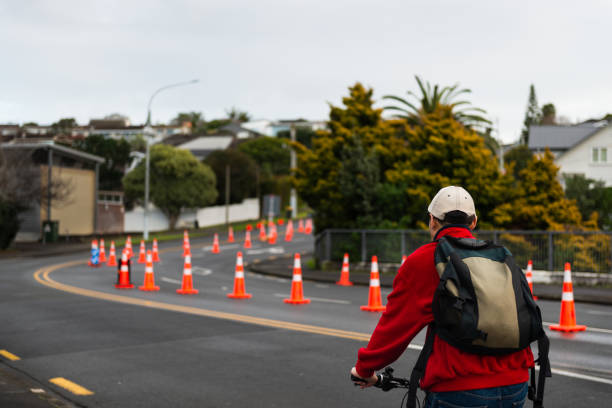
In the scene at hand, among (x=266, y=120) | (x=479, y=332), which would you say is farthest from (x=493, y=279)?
(x=266, y=120)

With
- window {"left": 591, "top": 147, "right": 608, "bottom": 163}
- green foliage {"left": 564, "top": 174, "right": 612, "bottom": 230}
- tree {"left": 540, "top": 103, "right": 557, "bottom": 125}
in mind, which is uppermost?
tree {"left": 540, "top": 103, "right": 557, "bottom": 125}

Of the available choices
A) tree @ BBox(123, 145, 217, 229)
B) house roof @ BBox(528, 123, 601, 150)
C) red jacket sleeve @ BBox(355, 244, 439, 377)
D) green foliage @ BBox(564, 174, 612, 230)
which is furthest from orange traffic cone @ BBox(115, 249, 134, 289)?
house roof @ BBox(528, 123, 601, 150)

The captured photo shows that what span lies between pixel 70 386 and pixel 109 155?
63.4 metres

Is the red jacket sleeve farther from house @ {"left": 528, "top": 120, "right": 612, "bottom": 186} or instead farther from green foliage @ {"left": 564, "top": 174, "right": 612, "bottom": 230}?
house @ {"left": 528, "top": 120, "right": 612, "bottom": 186}

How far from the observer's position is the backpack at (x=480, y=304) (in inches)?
118

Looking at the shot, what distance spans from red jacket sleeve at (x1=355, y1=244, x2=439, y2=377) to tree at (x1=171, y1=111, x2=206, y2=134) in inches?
4996

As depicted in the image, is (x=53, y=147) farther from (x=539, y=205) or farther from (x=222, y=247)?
(x=539, y=205)

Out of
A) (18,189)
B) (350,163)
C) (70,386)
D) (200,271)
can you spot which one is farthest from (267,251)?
(70,386)

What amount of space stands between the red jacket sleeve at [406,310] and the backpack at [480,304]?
3.7 inches

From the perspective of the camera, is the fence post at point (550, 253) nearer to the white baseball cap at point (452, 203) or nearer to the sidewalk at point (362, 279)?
the sidewalk at point (362, 279)

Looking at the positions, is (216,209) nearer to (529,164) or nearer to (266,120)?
(529,164)

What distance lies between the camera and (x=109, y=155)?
68.3 metres

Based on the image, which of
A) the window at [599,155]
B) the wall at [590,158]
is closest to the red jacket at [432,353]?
the wall at [590,158]

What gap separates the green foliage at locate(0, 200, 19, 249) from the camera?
34.4m
